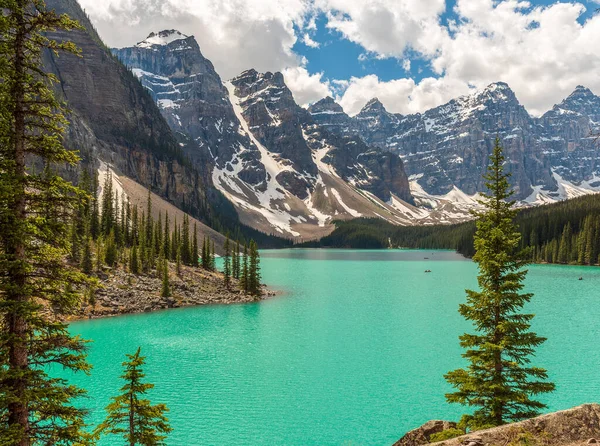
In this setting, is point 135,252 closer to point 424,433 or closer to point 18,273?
point 424,433

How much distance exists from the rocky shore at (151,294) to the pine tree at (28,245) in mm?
45456

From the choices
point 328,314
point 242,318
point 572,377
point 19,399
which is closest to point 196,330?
point 242,318

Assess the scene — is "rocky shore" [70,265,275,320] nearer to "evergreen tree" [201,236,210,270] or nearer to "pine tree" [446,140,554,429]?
"evergreen tree" [201,236,210,270]

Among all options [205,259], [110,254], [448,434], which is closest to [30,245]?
[448,434]

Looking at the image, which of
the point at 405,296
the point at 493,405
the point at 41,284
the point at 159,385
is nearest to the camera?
the point at 41,284

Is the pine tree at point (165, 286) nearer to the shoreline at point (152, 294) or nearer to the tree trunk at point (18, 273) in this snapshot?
the shoreline at point (152, 294)

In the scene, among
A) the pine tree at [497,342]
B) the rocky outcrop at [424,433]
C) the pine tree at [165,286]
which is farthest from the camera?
the pine tree at [165,286]

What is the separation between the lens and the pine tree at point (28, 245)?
10.6m

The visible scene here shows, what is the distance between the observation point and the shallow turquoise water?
26.2 meters

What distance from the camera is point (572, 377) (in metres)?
33.1

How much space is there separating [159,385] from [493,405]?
82.1 feet

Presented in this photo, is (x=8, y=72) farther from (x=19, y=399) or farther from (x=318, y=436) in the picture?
(x=318, y=436)

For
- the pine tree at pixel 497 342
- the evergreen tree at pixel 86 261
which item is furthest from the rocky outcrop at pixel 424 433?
the evergreen tree at pixel 86 261

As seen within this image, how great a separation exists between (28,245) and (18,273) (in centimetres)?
84
